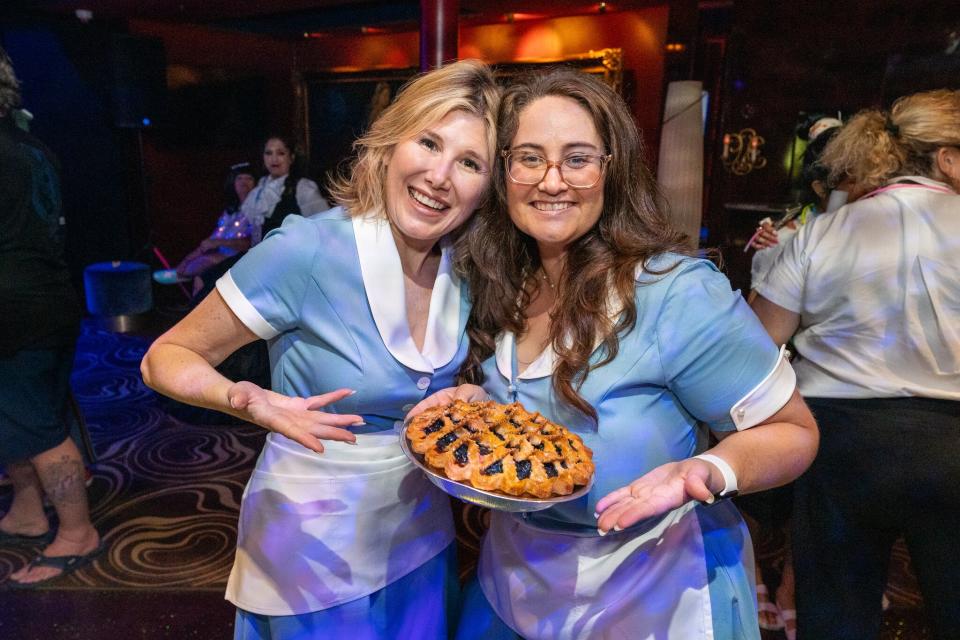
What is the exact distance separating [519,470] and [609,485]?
0.70ft

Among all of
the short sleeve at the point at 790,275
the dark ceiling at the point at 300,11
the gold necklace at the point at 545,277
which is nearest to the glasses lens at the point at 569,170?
the gold necklace at the point at 545,277

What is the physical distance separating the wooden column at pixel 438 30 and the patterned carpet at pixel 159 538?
2.74 m

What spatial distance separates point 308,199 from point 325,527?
4199mm

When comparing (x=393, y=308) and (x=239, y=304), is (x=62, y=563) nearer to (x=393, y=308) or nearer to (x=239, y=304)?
(x=239, y=304)

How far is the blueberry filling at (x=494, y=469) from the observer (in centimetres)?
129

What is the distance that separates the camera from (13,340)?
2.69 m

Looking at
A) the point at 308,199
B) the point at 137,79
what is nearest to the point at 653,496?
the point at 308,199

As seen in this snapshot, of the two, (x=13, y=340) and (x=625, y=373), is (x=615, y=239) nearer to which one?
(x=625, y=373)

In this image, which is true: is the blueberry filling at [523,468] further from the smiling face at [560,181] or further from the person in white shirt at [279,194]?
the person in white shirt at [279,194]

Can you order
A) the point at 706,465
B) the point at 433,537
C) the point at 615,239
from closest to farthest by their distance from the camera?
the point at 706,465
the point at 615,239
the point at 433,537

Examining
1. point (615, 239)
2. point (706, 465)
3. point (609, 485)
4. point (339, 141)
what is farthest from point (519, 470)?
point (339, 141)

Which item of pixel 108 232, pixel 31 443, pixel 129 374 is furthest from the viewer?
pixel 108 232

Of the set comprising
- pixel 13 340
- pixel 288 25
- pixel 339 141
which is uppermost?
pixel 288 25

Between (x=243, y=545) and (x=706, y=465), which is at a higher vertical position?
(x=706, y=465)
